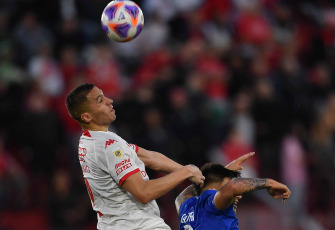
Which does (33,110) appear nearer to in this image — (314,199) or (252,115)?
(252,115)

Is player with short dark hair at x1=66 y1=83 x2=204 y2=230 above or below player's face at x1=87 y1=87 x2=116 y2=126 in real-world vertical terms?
below

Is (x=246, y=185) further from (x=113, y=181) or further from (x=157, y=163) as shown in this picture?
(x=157, y=163)

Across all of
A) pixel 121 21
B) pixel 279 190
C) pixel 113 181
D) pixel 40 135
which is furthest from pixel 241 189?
pixel 40 135

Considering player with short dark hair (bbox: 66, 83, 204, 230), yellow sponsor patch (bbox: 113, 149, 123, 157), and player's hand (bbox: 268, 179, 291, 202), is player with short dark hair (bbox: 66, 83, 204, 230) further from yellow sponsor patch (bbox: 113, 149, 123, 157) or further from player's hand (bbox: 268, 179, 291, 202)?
player's hand (bbox: 268, 179, 291, 202)

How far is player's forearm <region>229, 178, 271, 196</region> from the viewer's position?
5461mm

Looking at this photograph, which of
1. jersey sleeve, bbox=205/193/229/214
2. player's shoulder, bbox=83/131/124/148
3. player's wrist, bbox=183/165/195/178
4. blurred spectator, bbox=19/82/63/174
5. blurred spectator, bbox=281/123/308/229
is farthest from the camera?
blurred spectator, bbox=281/123/308/229

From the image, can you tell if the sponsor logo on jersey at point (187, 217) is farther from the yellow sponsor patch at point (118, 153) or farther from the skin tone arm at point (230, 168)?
the yellow sponsor patch at point (118, 153)

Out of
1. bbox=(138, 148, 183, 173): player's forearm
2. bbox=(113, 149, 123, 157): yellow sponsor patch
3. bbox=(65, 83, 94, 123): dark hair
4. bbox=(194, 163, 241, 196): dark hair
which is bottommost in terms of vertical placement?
bbox=(194, 163, 241, 196): dark hair

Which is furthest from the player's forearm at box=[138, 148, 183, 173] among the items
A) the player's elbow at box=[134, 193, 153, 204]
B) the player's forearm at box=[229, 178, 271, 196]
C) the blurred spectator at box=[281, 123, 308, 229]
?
the blurred spectator at box=[281, 123, 308, 229]

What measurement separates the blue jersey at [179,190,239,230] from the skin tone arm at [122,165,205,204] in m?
0.26

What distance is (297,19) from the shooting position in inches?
640

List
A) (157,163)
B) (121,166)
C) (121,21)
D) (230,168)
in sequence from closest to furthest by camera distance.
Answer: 1. (121,166)
2. (230,168)
3. (157,163)
4. (121,21)

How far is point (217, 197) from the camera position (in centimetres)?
558

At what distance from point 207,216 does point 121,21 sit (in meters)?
2.22
